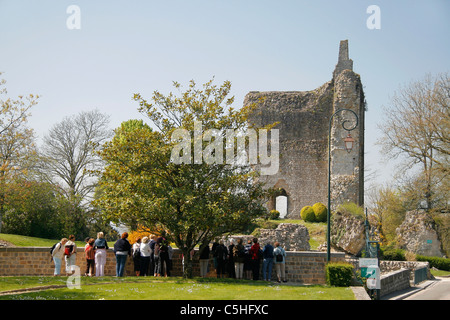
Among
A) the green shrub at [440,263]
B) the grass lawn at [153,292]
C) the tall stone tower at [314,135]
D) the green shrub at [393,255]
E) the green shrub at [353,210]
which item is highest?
the tall stone tower at [314,135]

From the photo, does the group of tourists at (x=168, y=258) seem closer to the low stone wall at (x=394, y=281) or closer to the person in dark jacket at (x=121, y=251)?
the person in dark jacket at (x=121, y=251)

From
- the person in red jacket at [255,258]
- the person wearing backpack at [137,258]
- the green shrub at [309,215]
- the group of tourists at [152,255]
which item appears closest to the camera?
the group of tourists at [152,255]

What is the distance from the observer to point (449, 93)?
3241 cm

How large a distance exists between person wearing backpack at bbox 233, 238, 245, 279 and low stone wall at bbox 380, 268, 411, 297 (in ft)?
15.7

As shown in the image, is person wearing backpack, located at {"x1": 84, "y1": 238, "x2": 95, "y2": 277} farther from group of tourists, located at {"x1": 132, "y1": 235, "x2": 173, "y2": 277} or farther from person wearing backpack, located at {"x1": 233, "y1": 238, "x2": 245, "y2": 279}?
person wearing backpack, located at {"x1": 233, "y1": 238, "x2": 245, "y2": 279}

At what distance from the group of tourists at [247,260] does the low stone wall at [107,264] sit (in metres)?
0.60

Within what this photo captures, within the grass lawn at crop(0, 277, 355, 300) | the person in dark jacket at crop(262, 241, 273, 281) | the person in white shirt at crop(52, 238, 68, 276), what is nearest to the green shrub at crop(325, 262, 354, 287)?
the grass lawn at crop(0, 277, 355, 300)

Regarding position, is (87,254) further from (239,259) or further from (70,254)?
(239,259)

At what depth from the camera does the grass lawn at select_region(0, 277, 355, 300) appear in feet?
38.8

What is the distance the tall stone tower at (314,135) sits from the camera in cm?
3812

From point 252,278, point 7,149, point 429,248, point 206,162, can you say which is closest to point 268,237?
point 252,278

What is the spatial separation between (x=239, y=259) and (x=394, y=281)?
5.66 meters

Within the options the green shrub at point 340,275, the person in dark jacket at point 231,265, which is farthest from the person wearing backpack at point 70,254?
the green shrub at point 340,275
